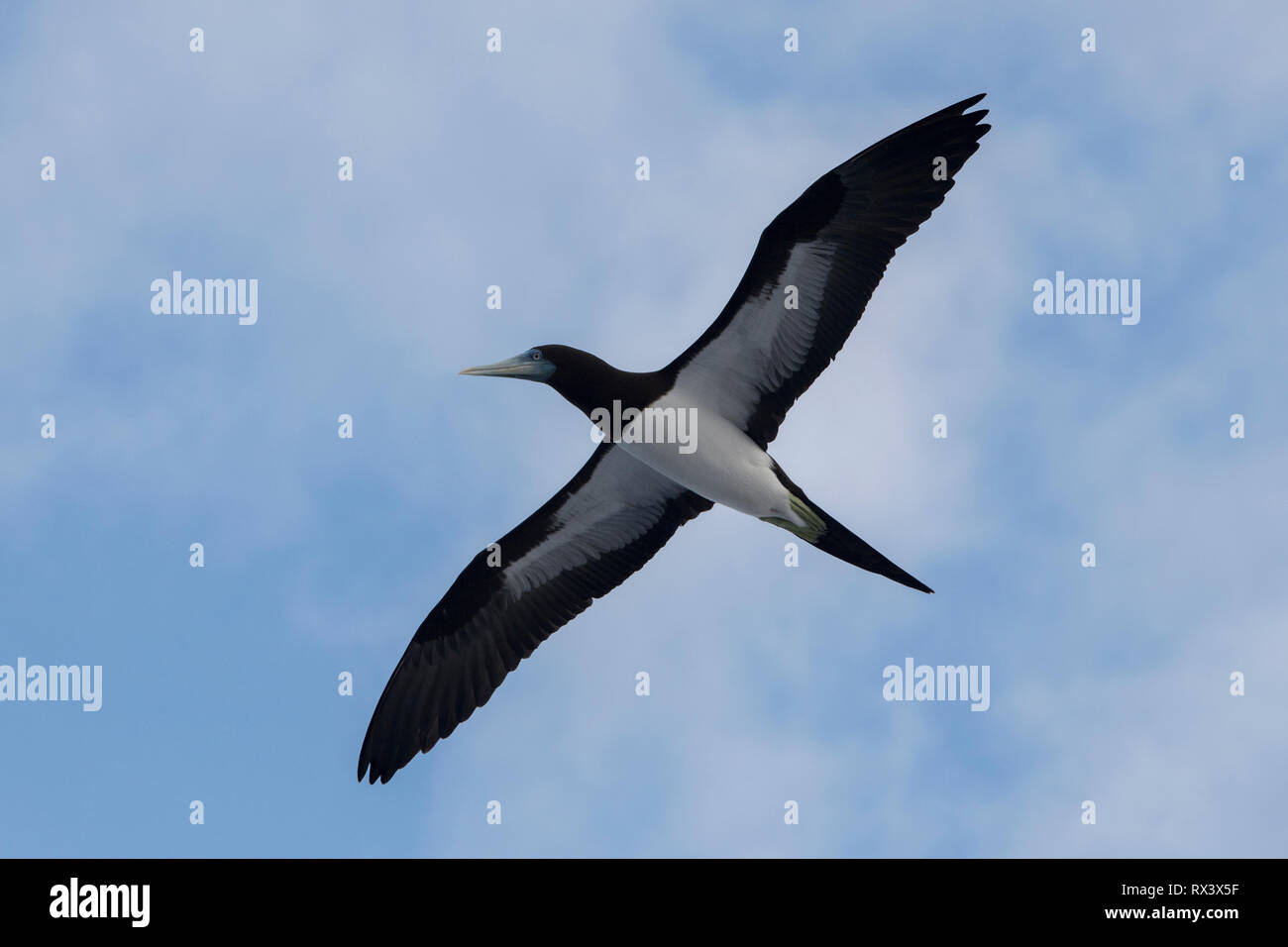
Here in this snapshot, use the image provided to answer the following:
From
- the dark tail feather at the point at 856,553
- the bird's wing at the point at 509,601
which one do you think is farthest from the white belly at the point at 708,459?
the bird's wing at the point at 509,601

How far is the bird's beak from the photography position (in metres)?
15.1

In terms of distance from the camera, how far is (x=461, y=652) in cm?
1658

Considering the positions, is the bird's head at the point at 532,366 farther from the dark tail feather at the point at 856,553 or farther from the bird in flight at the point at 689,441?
the dark tail feather at the point at 856,553

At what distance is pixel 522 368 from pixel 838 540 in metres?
3.47

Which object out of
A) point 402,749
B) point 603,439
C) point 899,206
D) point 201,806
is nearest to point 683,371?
point 603,439

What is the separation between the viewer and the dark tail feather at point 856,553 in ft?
48.4

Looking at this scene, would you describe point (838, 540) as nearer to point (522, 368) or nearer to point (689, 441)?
point (689, 441)

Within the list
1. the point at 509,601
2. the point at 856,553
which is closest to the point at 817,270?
the point at 856,553

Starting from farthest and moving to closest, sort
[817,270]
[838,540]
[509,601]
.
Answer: [509,601]
[838,540]
[817,270]

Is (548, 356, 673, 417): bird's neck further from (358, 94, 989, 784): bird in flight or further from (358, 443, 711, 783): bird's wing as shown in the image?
(358, 443, 711, 783): bird's wing

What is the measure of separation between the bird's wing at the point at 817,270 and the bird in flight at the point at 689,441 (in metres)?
0.01

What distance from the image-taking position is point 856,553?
14.9 metres

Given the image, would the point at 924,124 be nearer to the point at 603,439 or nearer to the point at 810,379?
the point at 810,379

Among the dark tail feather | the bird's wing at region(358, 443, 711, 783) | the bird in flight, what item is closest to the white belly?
the bird in flight
